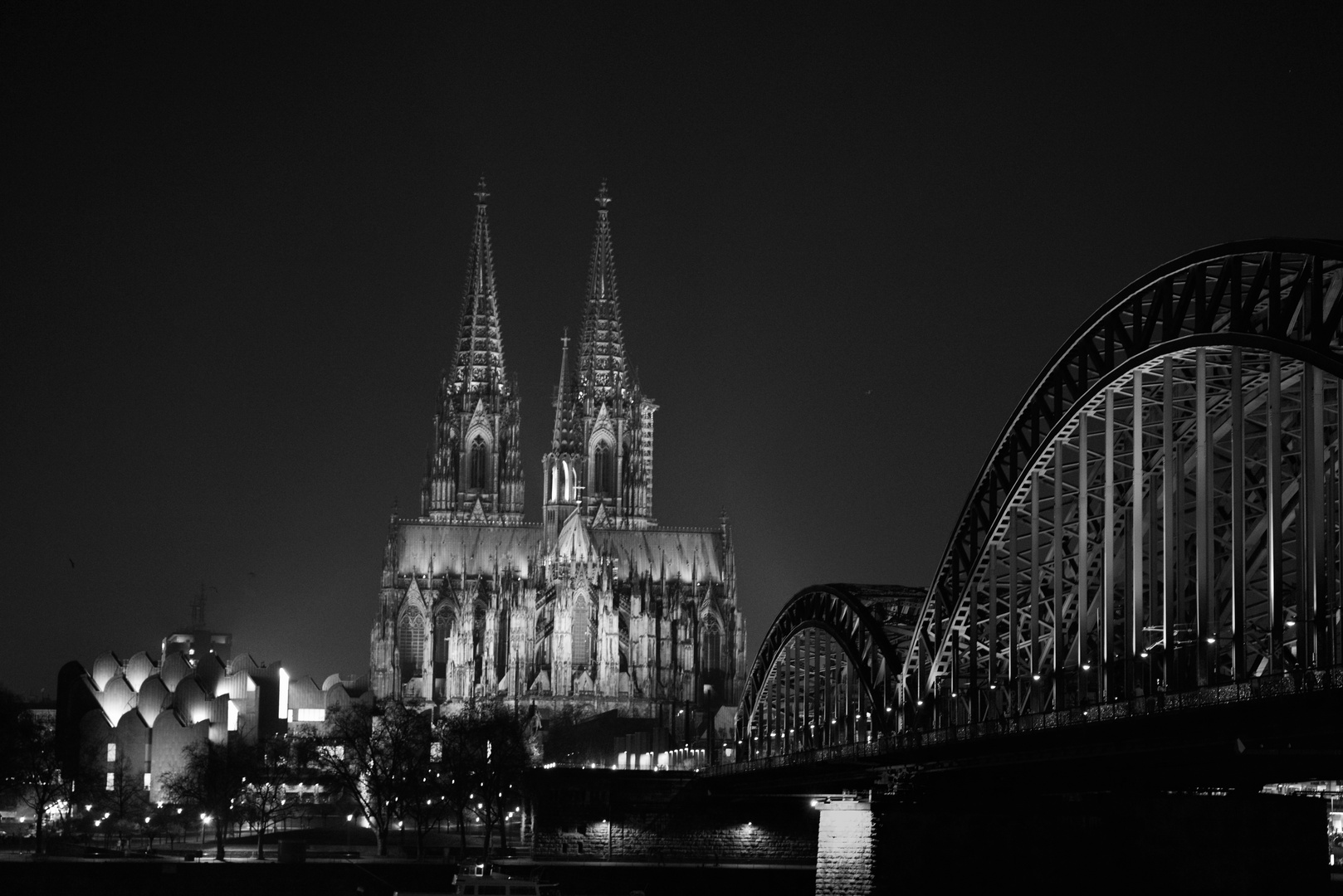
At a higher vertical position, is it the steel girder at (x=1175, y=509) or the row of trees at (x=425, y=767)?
the steel girder at (x=1175, y=509)

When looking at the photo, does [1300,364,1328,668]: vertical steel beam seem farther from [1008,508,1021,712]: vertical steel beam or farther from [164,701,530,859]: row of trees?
[164,701,530,859]: row of trees

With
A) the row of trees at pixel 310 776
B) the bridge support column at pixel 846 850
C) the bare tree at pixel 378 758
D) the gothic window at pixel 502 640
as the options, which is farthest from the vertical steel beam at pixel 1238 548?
the gothic window at pixel 502 640

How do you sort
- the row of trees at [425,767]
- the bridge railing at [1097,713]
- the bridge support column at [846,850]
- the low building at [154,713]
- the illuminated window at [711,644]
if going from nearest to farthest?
the bridge railing at [1097,713] < the bridge support column at [846,850] < the row of trees at [425,767] < the low building at [154,713] < the illuminated window at [711,644]

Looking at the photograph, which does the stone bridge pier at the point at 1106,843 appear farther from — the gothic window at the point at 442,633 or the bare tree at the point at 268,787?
the gothic window at the point at 442,633

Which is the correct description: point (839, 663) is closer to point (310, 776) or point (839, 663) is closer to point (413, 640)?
point (310, 776)

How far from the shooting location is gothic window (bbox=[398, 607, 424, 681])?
191m

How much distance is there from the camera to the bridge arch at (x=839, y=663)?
7581 cm

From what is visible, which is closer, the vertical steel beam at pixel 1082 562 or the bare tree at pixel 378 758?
the vertical steel beam at pixel 1082 562

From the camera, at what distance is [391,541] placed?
643 ft

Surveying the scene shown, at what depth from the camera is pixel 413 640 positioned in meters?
192

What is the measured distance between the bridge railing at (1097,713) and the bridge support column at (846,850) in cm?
165

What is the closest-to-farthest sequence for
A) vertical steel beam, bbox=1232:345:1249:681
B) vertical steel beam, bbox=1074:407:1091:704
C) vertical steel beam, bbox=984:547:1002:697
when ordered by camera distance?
vertical steel beam, bbox=1232:345:1249:681, vertical steel beam, bbox=1074:407:1091:704, vertical steel beam, bbox=984:547:1002:697

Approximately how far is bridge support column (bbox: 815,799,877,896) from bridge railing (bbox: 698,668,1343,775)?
165cm

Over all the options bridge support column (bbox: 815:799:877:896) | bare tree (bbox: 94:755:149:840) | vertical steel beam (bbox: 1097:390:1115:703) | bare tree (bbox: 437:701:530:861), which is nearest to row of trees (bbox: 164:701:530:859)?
bare tree (bbox: 437:701:530:861)
